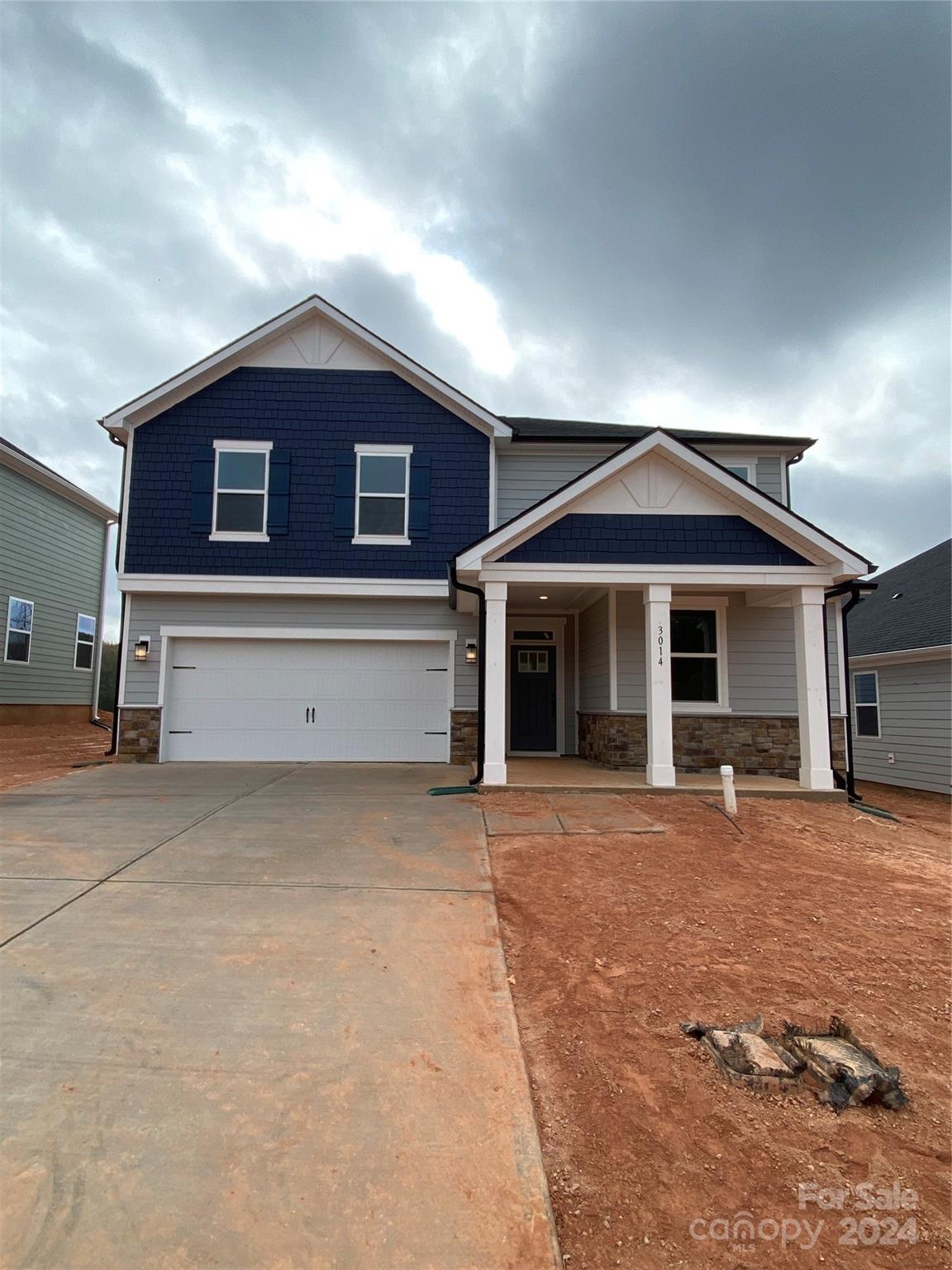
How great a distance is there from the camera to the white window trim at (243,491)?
33.8ft

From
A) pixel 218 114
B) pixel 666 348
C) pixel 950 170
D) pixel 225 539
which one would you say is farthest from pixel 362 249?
pixel 950 170

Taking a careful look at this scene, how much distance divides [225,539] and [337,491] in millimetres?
2103

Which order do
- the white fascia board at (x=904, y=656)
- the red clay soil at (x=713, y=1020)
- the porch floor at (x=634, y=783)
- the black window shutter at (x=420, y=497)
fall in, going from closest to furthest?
the red clay soil at (x=713, y=1020) → the porch floor at (x=634, y=783) → the black window shutter at (x=420, y=497) → the white fascia board at (x=904, y=656)

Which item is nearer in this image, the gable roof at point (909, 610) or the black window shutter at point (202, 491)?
the black window shutter at point (202, 491)

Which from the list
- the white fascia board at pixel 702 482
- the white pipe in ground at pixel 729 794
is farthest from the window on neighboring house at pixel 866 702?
the white pipe in ground at pixel 729 794

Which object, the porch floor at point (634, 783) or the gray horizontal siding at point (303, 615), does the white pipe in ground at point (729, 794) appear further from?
the gray horizontal siding at point (303, 615)

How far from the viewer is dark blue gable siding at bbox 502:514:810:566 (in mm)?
7938

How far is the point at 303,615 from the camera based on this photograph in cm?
1034

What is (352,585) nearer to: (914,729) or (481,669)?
(481,669)

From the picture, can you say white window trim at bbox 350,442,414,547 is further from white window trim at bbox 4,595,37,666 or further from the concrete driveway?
white window trim at bbox 4,595,37,666

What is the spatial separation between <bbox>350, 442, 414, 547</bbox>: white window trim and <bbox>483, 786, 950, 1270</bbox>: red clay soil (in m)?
6.25

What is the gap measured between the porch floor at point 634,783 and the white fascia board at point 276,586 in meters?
3.41

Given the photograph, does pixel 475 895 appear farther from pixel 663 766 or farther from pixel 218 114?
pixel 218 114

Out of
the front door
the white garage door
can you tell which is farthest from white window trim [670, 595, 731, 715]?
the white garage door
